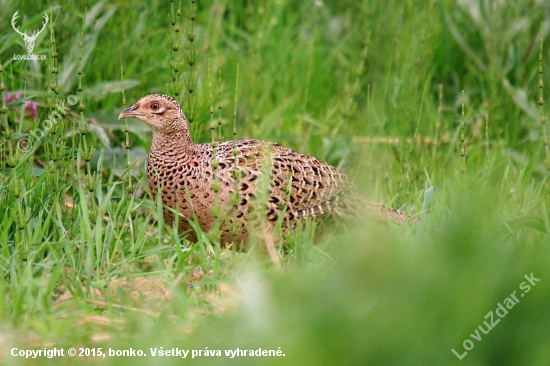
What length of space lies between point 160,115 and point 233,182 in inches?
25.2

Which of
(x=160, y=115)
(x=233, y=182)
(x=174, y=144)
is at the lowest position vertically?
(x=233, y=182)

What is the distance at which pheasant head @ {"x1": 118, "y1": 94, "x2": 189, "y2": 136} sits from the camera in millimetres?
4691

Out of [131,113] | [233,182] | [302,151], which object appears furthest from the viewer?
[302,151]

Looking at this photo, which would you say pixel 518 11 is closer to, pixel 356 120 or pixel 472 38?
pixel 472 38

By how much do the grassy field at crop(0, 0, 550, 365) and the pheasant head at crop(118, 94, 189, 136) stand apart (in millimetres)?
111

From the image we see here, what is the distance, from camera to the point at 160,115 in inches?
186

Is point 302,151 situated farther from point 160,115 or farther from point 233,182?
point 233,182

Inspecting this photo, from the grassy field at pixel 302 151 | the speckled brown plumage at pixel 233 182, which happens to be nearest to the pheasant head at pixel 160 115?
the speckled brown plumage at pixel 233 182

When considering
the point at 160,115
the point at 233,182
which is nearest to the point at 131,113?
the point at 160,115

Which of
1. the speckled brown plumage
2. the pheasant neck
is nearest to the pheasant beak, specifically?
the speckled brown plumage

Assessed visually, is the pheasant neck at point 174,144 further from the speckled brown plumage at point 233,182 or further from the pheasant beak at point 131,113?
the pheasant beak at point 131,113

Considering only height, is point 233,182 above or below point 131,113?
below

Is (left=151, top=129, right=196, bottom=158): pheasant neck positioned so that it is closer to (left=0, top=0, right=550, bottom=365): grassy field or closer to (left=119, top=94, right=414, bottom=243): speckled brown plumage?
(left=119, top=94, right=414, bottom=243): speckled brown plumage

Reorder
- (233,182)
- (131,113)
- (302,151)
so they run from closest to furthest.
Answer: (233,182) < (131,113) < (302,151)
